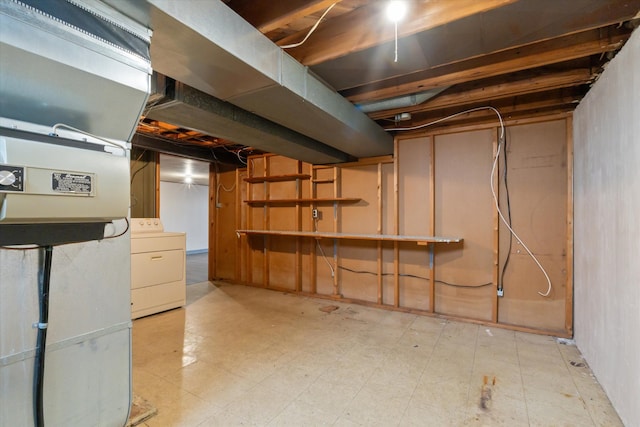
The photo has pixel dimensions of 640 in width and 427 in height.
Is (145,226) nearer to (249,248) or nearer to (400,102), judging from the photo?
(249,248)

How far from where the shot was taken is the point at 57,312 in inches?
46.4

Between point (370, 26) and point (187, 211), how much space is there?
26.9ft

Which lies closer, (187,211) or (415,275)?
(415,275)

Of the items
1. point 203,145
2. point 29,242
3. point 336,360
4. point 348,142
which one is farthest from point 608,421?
point 203,145

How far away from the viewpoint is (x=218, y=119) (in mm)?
2381

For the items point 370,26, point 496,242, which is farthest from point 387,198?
point 370,26

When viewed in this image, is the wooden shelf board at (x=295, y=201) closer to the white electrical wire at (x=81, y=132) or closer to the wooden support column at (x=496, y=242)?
the wooden support column at (x=496, y=242)

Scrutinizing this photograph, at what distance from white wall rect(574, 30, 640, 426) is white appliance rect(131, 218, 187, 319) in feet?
13.5

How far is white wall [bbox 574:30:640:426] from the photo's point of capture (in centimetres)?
158

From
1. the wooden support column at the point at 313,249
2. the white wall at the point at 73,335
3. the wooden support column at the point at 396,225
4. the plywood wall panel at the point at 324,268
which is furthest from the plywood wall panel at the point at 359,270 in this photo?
the white wall at the point at 73,335

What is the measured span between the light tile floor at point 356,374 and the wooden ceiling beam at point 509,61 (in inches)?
86.5

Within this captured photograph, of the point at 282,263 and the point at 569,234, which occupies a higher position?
the point at 569,234

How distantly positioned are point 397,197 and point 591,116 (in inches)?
74.0

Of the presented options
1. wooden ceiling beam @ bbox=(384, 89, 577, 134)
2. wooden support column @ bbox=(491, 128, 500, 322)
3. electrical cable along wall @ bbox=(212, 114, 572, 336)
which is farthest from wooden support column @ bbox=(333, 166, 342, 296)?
wooden support column @ bbox=(491, 128, 500, 322)
